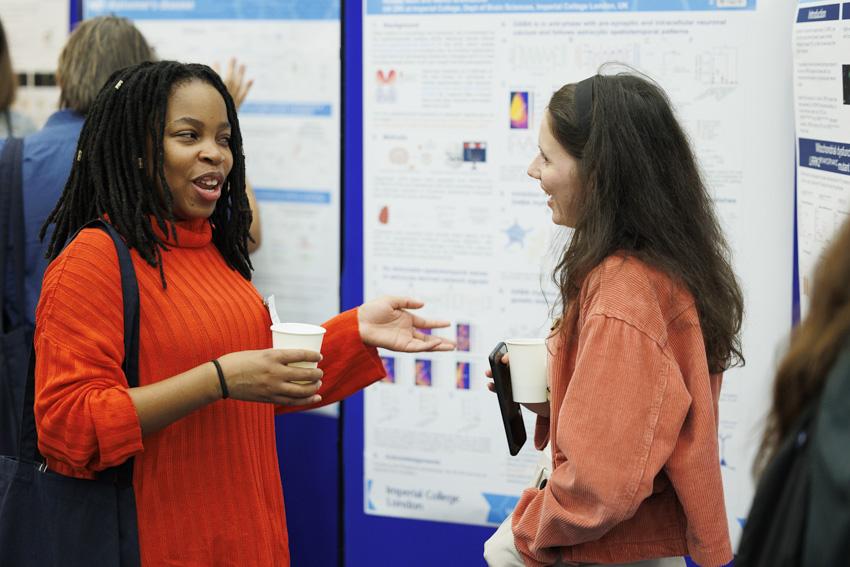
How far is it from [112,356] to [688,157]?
1.12m

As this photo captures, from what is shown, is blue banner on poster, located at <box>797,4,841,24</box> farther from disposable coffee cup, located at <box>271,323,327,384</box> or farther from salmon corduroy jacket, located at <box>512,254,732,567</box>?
disposable coffee cup, located at <box>271,323,327,384</box>

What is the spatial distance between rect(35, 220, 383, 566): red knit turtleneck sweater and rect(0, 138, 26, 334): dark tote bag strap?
36.1 inches

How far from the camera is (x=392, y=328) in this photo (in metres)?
2.32

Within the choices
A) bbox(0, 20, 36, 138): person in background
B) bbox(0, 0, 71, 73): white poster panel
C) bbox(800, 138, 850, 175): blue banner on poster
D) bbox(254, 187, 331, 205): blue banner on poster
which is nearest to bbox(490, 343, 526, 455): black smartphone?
bbox(800, 138, 850, 175): blue banner on poster

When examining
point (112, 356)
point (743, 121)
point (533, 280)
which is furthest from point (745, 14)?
point (112, 356)

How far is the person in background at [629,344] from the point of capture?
5.50ft

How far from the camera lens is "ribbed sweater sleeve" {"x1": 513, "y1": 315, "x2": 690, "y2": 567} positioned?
1.67 m

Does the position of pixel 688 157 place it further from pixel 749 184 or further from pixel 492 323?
pixel 492 323

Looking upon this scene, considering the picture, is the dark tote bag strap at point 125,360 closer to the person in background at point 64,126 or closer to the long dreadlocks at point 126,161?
the long dreadlocks at point 126,161

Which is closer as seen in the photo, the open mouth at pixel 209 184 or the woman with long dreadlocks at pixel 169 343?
the woman with long dreadlocks at pixel 169 343

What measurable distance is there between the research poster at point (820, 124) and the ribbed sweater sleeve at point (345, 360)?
1.03m

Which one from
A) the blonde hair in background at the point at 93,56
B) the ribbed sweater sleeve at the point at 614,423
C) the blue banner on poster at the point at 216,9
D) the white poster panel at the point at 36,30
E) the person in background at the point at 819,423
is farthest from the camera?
the white poster panel at the point at 36,30

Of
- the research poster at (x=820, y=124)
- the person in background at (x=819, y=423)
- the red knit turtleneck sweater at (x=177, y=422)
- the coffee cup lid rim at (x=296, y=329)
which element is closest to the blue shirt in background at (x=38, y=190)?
the red knit turtleneck sweater at (x=177, y=422)

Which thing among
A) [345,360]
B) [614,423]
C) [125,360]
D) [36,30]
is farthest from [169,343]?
[36,30]
